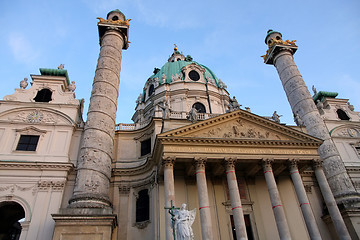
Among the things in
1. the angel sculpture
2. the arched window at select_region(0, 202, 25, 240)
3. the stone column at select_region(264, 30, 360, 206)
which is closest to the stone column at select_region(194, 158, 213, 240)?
the angel sculpture

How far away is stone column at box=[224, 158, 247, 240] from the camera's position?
13.4m

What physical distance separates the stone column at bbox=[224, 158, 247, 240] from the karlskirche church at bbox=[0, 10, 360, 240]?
0.17 feet

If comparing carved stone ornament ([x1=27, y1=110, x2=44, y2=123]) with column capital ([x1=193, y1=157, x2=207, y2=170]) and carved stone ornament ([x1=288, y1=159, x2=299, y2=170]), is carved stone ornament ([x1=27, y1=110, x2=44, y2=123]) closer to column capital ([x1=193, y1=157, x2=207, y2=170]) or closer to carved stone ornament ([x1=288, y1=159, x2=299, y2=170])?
column capital ([x1=193, y1=157, x2=207, y2=170])

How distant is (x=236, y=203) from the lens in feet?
46.5

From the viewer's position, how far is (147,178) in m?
18.2

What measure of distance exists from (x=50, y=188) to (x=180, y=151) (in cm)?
797

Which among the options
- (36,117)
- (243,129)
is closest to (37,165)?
(36,117)

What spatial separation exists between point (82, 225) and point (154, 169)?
5909 mm

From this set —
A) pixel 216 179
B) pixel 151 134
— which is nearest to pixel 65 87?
pixel 151 134

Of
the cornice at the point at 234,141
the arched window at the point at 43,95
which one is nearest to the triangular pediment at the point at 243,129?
the cornice at the point at 234,141

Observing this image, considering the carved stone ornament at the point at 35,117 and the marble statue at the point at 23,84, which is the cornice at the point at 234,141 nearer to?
the carved stone ornament at the point at 35,117

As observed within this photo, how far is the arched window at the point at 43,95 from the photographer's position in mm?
19584

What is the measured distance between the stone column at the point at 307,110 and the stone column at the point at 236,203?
7.93m

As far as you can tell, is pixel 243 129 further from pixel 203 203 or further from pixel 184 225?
pixel 184 225
